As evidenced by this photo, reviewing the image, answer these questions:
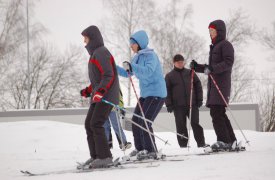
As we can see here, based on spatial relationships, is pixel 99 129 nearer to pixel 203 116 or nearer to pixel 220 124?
pixel 220 124

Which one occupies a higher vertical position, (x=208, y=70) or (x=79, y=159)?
(x=208, y=70)

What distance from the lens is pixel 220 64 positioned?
671 cm

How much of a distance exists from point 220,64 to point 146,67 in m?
1.32

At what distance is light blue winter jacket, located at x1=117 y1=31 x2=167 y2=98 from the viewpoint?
5980 millimetres

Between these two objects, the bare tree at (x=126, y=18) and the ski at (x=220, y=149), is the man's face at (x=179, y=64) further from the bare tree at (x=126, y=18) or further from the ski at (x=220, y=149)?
the bare tree at (x=126, y=18)

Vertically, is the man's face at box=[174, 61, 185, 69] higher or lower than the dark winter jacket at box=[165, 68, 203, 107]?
higher

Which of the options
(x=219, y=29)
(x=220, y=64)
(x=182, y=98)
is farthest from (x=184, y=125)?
(x=219, y=29)

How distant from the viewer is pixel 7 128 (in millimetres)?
10188

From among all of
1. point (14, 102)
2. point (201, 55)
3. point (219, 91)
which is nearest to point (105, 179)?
point (219, 91)

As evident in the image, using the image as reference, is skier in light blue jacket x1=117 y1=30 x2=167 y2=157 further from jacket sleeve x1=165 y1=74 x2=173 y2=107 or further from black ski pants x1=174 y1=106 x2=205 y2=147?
jacket sleeve x1=165 y1=74 x2=173 y2=107

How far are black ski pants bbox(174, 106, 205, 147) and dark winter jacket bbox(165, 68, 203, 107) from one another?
0.11 m

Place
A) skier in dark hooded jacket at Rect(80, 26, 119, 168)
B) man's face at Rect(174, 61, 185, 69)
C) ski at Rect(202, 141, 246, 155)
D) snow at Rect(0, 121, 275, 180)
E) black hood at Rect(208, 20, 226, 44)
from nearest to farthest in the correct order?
snow at Rect(0, 121, 275, 180) < skier in dark hooded jacket at Rect(80, 26, 119, 168) < ski at Rect(202, 141, 246, 155) < black hood at Rect(208, 20, 226, 44) < man's face at Rect(174, 61, 185, 69)

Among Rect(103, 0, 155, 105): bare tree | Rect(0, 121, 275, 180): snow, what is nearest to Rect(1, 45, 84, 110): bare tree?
Rect(103, 0, 155, 105): bare tree

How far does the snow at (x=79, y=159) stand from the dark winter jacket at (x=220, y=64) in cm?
92
